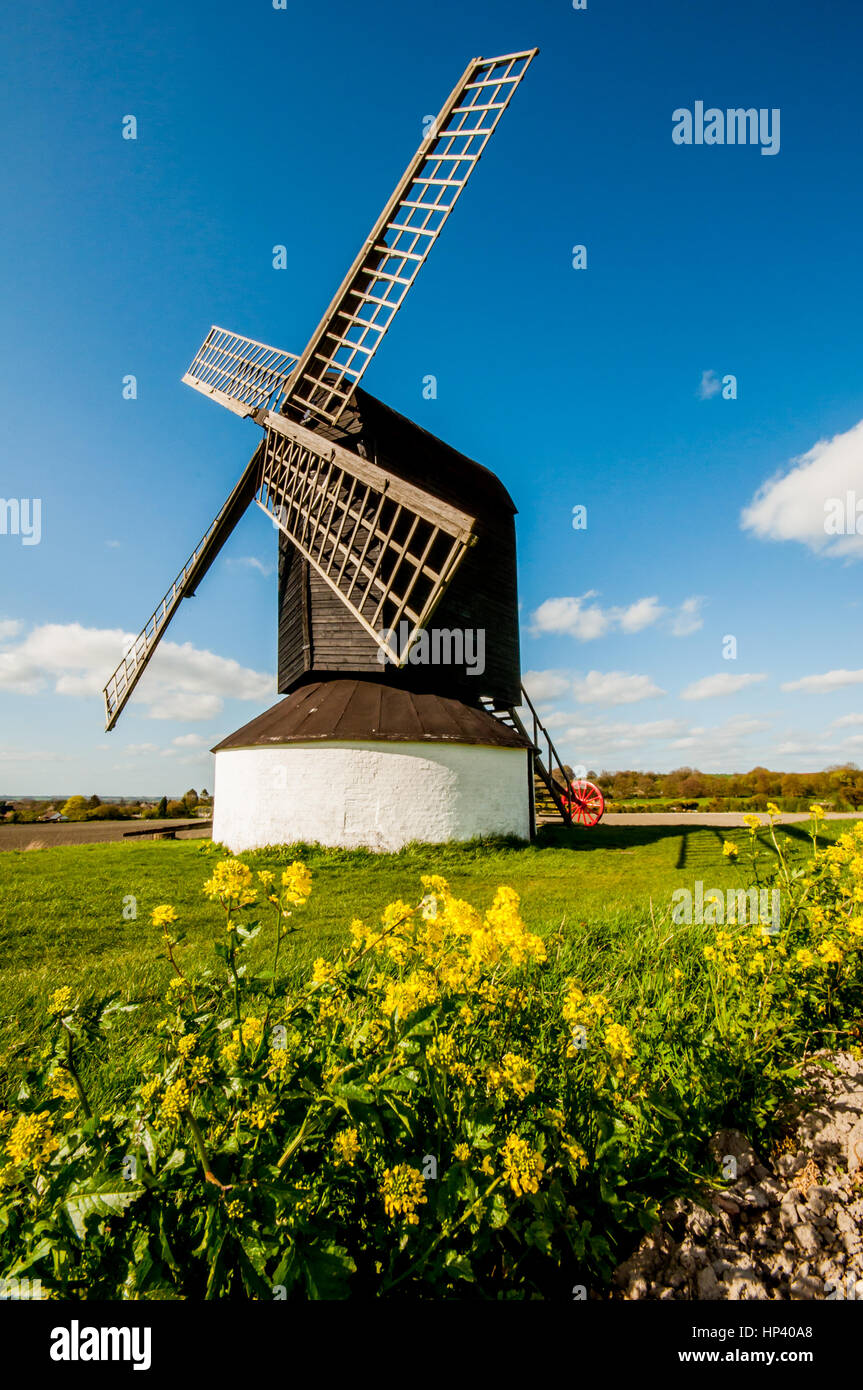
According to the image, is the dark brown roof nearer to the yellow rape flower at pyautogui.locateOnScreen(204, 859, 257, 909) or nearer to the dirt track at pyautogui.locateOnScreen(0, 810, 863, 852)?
the dirt track at pyautogui.locateOnScreen(0, 810, 863, 852)

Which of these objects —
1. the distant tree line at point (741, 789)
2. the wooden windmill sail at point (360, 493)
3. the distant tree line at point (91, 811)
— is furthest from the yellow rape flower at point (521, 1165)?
the distant tree line at point (91, 811)

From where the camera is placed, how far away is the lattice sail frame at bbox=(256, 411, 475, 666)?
1111cm

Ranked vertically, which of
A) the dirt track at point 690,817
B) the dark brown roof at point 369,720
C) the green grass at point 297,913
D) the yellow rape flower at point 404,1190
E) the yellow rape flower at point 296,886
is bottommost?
the dirt track at point 690,817

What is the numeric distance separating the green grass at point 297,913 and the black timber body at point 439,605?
4.10m

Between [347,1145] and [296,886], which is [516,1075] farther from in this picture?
[296,886]

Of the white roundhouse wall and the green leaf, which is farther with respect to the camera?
the white roundhouse wall

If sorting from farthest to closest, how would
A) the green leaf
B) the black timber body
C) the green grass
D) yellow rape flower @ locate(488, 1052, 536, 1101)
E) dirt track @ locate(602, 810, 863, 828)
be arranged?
dirt track @ locate(602, 810, 863, 828) → the black timber body → the green grass → yellow rape flower @ locate(488, 1052, 536, 1101) → the green leaf

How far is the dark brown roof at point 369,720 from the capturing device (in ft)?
38.0

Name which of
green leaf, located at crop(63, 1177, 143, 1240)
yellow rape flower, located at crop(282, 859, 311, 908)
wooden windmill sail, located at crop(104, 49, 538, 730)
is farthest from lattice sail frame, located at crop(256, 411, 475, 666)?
green leaf, located at crop(63, 1177, 143, 1240)

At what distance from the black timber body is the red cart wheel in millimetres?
5936

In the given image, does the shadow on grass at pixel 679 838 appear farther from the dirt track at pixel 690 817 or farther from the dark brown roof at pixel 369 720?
the dirt track at pixel 690 817

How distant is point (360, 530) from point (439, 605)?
237cm
